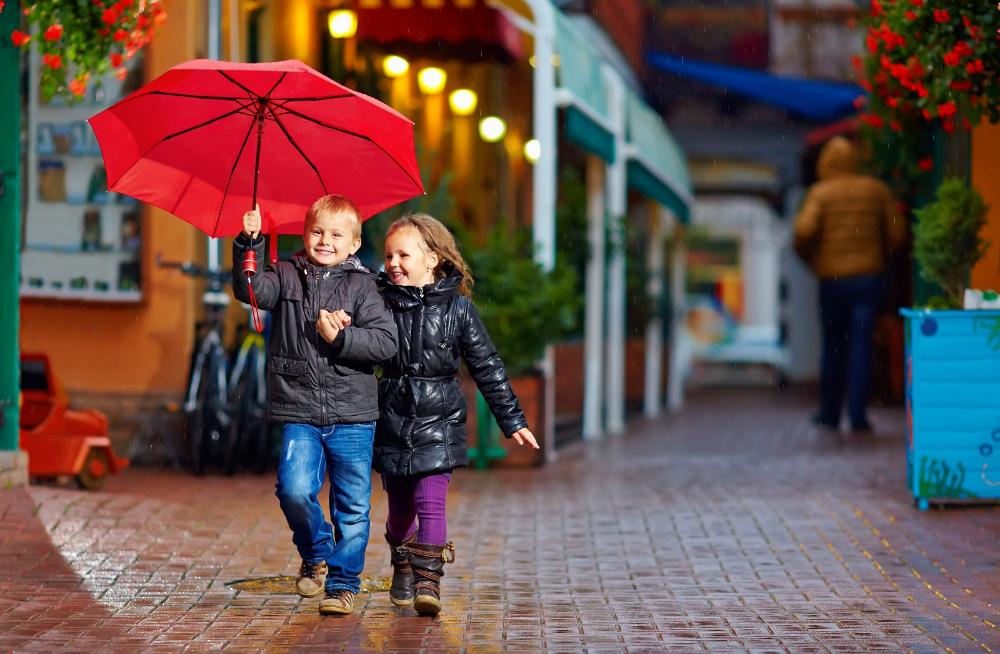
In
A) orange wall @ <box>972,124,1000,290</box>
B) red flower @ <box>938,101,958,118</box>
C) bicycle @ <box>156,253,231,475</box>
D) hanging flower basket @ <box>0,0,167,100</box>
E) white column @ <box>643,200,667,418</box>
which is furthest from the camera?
white column @ <box>643,200,667,418</box>

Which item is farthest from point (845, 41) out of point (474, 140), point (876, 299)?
point (876, 299)

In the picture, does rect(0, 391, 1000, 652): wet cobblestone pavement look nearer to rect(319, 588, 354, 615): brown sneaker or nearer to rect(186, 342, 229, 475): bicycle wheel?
rect(319, 588, 354, 615): brown sneaker

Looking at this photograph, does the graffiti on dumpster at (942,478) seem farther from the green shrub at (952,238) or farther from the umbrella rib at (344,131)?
the umbrella rib at (344,131)

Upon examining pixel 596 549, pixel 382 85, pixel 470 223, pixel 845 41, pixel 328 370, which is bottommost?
pixel 596 549

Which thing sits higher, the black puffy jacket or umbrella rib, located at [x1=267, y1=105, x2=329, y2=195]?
umbrella rib, located at [x1=267, y1=105, x2=329, y2=195]

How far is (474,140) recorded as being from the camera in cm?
1608

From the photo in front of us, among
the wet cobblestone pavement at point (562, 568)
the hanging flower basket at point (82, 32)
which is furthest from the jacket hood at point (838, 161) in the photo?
the hanging flower basket at point (82, 32)

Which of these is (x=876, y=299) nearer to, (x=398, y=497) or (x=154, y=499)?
(x=154, y=499)

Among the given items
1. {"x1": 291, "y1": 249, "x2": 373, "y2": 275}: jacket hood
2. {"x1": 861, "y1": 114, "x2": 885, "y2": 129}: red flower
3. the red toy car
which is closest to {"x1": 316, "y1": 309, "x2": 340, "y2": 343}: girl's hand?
{"x1": 291, "y1": 249, "x2": 373, "y2": 275}: jacket hood

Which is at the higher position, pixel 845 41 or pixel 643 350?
pixel 845 41

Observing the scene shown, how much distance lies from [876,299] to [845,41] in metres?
11.5

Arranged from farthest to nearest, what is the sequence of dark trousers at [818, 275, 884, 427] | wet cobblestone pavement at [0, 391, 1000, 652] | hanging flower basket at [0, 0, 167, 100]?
dark trousers at [818, 275, 884, 427] < hanging flower basket at [0, 0, 167, 100] < wet cobblestone pavement at [0, 391, 1000, 652]

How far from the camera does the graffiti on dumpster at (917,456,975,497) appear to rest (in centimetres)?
900

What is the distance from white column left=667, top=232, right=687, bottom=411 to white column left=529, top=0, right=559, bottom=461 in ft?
24.6
